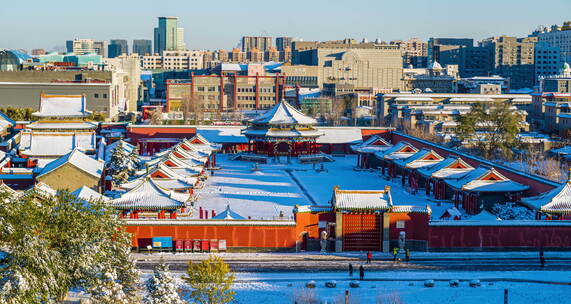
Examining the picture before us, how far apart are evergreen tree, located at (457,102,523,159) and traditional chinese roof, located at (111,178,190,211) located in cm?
3749

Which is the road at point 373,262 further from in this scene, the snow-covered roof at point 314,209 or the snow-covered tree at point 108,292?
the snow-covered tree at point 108,292

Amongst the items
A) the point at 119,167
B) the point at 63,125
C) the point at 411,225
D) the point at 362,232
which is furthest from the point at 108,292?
the point at 63,125

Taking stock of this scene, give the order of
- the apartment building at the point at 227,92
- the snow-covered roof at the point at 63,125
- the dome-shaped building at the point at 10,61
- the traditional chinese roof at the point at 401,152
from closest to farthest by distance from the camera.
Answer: the traditional chinese roof at the point at 401,152, the snow-covered roof at the point at 63,125, the dome-shaped building at the point at 10,61, the apartment building at the point at 227,92

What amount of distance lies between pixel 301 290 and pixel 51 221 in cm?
913

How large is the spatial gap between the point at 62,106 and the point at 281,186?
21434 millimetres

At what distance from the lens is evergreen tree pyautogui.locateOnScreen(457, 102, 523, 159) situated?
71.5 meters

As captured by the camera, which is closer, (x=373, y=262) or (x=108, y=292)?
(x=108, y=292)

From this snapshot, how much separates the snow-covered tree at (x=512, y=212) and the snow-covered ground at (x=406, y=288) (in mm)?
9734

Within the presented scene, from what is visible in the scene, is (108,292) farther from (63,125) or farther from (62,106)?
(62,106)

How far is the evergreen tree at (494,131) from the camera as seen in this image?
71.5 meters

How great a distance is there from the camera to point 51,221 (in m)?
25.4

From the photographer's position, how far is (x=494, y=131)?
7438cm

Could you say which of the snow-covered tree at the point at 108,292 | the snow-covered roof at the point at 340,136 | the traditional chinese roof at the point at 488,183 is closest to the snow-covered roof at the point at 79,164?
the traditional chinese roof at the point at 488,183

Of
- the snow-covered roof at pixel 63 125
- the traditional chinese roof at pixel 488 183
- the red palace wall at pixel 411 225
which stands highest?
the snow-covered roof at pixel 63 125
